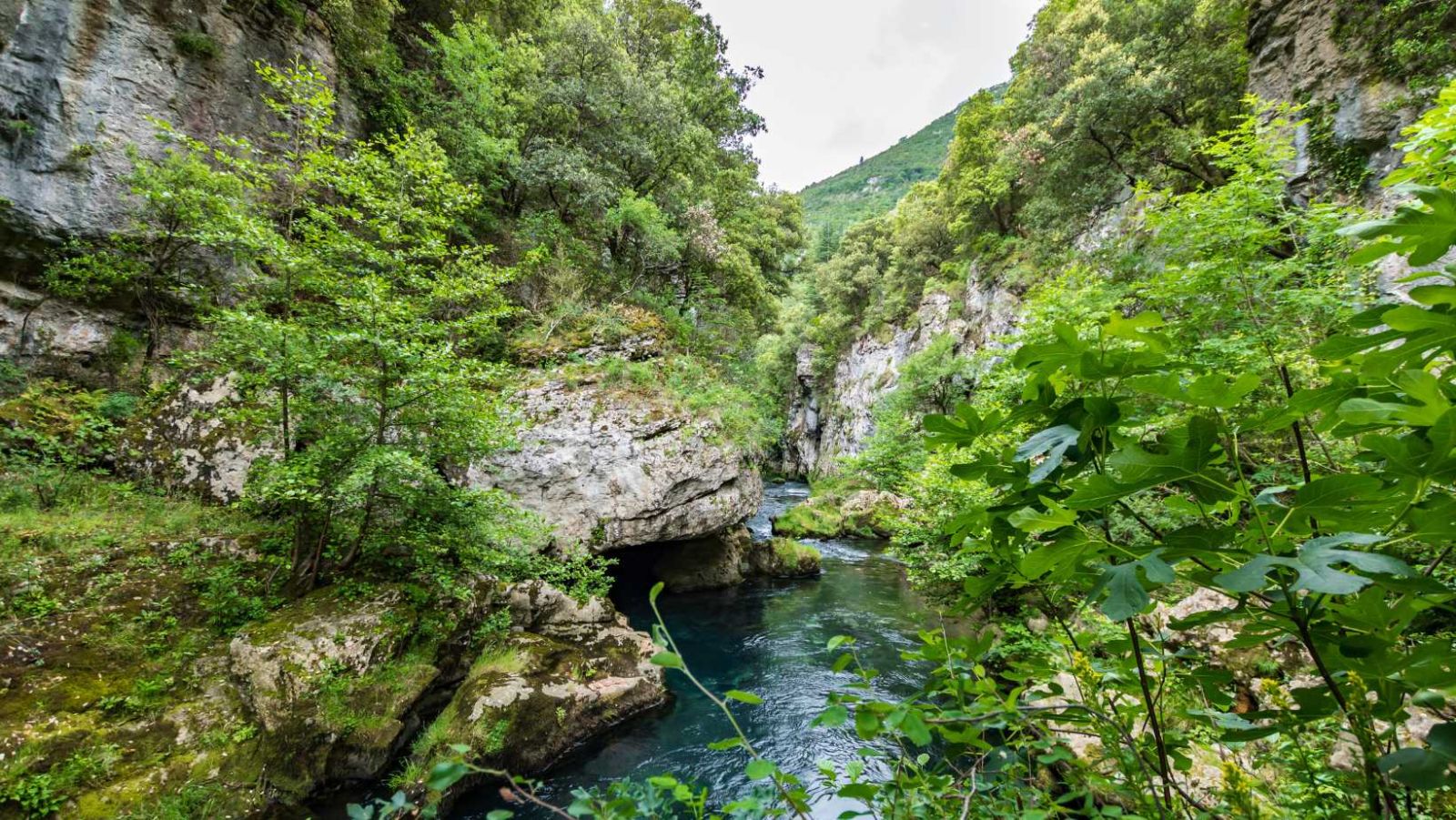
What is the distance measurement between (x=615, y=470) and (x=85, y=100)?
873 cm

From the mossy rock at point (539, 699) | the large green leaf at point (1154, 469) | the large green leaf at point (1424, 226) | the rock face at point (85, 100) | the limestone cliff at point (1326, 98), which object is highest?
the rock face at point (85, 100)

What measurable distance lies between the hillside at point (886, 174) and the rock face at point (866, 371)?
41933 mm

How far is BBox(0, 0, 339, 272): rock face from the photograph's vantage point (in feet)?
20.7

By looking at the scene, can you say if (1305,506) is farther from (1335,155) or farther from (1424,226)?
(1335,155)

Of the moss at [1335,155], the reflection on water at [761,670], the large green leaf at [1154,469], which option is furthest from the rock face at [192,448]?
the moss at [1335,155]

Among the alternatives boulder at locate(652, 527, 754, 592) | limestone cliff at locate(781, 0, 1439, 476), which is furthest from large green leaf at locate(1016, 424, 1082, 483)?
boulder at locate(652, 527, 754, 592)

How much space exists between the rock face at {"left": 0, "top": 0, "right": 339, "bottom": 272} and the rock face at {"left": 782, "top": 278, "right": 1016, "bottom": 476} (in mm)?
16052

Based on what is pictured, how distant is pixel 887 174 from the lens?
77.7 meters

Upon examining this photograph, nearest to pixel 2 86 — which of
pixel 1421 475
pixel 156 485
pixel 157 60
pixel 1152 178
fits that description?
pixel 157 60

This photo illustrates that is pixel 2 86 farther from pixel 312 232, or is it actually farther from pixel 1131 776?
pixel 1131 776

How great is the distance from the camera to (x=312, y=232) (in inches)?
188

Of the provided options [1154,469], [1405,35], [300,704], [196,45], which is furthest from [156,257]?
[1405,35]

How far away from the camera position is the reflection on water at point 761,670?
5258 mm

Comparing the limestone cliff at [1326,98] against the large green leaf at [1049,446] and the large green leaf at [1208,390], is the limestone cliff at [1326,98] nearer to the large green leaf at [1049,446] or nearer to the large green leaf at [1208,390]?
the large green leaf at [1208,390]
